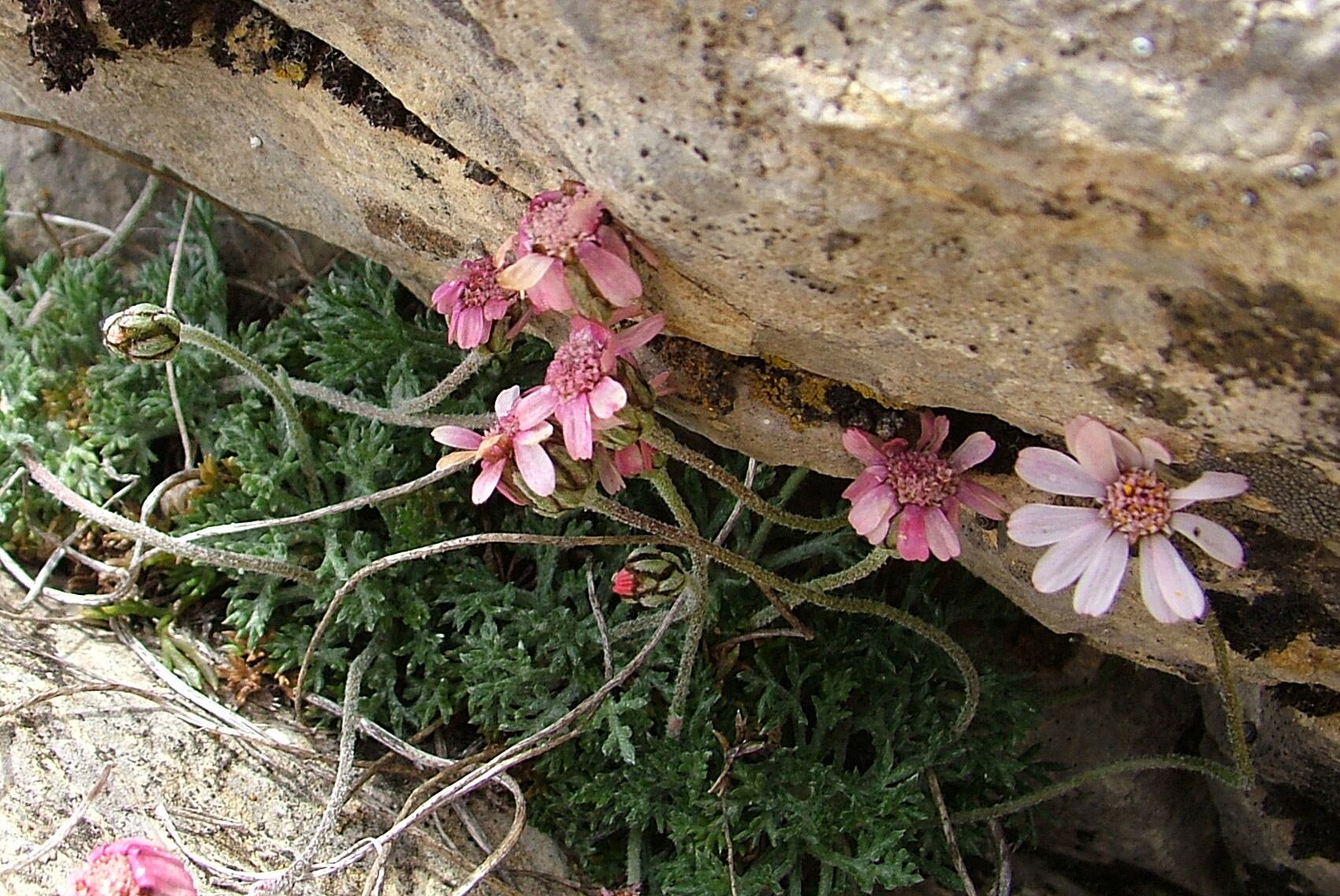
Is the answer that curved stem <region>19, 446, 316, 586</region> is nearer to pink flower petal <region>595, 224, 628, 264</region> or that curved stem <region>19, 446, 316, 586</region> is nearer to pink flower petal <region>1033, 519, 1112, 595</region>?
pink flower petal <region>595, 224, 628, 264</region>

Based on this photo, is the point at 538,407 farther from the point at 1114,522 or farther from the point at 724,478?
the point at 1114,522

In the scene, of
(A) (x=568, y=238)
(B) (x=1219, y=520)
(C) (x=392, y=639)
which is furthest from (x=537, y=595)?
(B) (x=1219, y=520)

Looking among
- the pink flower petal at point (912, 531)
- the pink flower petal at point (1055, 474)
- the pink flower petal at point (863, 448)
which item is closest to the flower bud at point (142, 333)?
the pink flower petal at point (863, 448)

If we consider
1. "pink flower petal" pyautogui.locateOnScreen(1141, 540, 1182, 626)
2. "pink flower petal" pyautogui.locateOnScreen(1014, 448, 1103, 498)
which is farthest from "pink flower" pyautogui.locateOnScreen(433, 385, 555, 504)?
"pink flower petal" pyautogui.locateOnScreen(1141, 540, 1182, 626)

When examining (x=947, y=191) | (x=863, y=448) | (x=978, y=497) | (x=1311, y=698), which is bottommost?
(x=1311, y=698)

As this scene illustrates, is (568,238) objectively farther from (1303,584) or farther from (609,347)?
(1303,584)

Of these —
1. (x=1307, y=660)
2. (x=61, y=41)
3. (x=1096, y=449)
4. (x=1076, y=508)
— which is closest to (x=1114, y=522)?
(x=1076, y=508)
